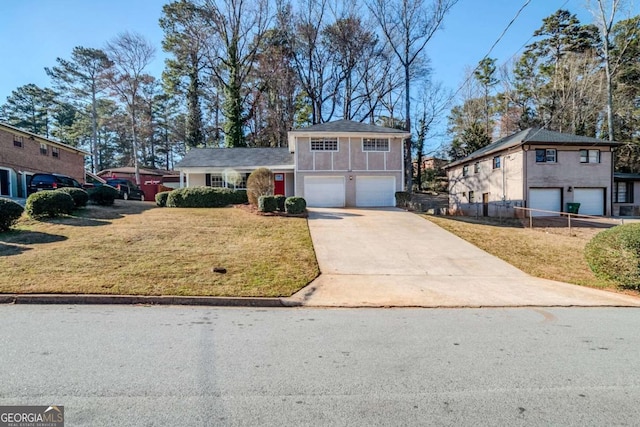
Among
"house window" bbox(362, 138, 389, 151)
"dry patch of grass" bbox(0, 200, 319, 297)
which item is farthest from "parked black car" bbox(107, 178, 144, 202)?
"house window" bbox(362, 138, 389, 151)

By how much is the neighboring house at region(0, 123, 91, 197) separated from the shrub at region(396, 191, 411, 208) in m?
23.1

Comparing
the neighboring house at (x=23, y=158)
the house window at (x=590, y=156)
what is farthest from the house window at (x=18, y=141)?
the house window at (x=590, y=156)

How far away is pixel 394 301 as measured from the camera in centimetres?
641

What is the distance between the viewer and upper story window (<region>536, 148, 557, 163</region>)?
21734 mm

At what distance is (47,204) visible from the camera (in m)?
11.9

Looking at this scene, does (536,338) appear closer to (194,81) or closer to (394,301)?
(394,301)

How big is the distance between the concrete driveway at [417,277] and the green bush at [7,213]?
29.3 ft

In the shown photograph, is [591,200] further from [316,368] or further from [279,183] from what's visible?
[316,368]

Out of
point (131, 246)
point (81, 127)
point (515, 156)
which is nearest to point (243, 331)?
point (131, 246)

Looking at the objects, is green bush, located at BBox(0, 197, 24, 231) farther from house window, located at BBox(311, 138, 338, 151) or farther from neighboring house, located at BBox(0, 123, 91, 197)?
house window, located at BBox(311, 138, 338, 151)

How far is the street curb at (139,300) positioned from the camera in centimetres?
569

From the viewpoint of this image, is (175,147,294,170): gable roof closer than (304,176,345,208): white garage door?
No

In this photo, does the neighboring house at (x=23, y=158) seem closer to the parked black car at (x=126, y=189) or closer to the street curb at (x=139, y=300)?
the parked black car at (x=126, y=189)

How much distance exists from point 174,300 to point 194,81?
3590cm
